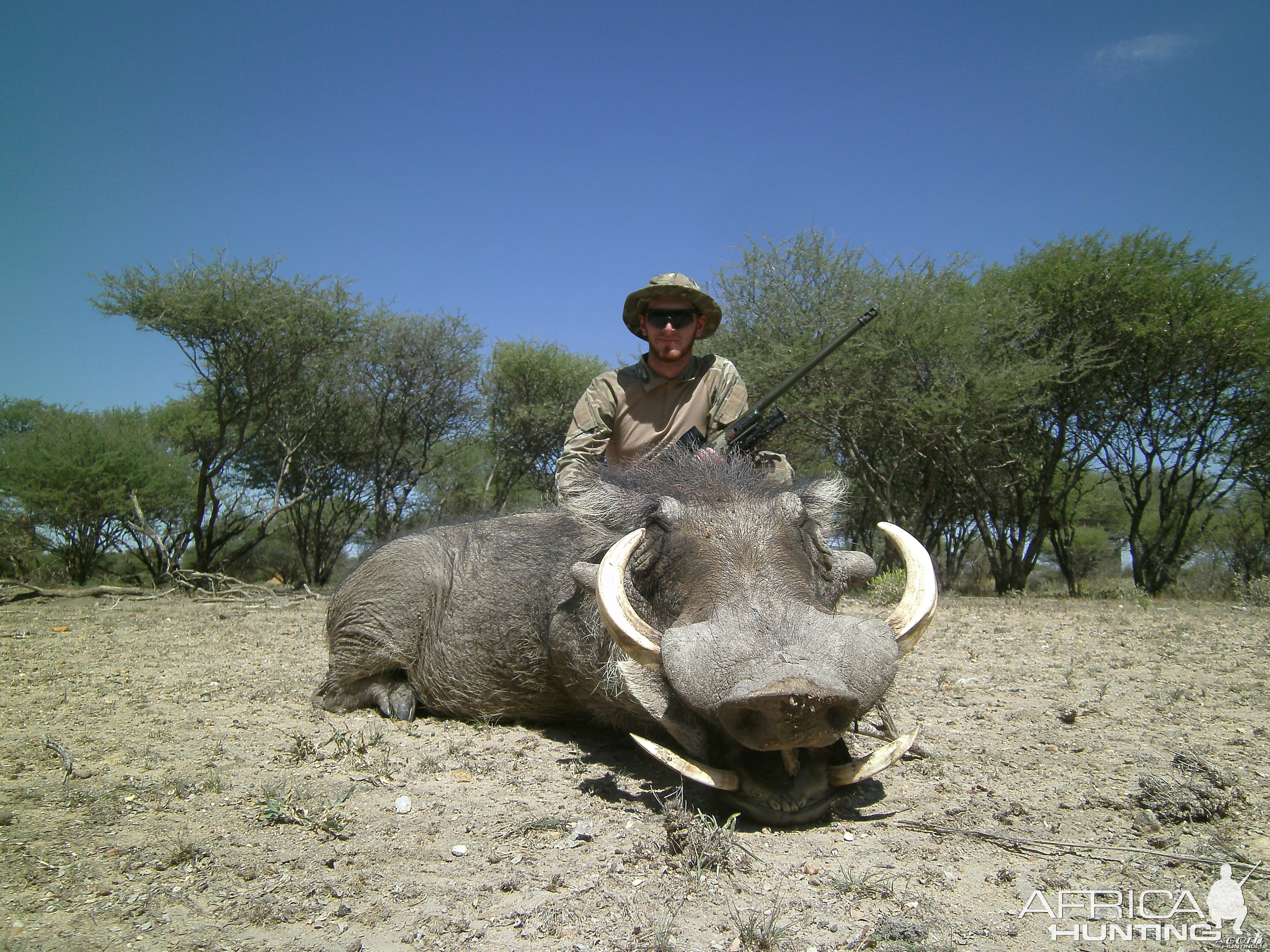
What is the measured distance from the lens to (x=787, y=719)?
1.91 m

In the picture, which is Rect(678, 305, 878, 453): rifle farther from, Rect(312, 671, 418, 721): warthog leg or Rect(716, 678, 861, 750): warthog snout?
Rect(312, 671, 418, 721): warthog leg

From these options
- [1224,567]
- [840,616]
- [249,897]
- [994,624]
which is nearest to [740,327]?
[994,624]

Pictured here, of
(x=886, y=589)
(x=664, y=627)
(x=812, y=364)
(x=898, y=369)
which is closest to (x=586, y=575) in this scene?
(x=664, y=627)

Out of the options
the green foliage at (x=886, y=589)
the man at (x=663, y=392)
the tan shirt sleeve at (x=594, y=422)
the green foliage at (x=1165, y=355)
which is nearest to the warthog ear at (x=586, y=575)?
the tan shirt sleeve at (x=594, y=422)

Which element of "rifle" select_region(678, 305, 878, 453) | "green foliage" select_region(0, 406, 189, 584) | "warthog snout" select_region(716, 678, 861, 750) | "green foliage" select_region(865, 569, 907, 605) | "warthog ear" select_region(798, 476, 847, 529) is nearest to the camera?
"warthog snout" select_region(716, 678, 861, 750)

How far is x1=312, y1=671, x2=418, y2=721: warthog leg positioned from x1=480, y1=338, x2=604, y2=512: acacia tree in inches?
614

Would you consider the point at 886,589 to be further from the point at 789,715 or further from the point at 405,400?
the point at 405,400

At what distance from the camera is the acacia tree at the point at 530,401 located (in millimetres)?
19828

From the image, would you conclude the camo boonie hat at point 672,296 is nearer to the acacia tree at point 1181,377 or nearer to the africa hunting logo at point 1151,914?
Answer: the africa hunting logo at point 1151,914

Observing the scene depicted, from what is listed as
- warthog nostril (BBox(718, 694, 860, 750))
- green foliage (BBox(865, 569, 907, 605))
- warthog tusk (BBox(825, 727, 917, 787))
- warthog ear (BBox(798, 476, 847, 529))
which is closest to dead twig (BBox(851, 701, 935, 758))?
warthog tusk (BBox(825, 727, 917, 787))

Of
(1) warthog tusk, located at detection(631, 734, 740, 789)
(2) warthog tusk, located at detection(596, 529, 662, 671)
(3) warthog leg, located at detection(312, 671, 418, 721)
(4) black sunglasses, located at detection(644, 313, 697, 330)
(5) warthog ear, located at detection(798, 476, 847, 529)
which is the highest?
(4) black sunglasses, located at detection(644, 313, 697, 330)

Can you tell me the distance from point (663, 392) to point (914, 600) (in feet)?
7.54

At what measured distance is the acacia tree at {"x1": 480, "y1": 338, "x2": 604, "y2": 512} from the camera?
65.1 ft

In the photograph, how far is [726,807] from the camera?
2.40 meters
